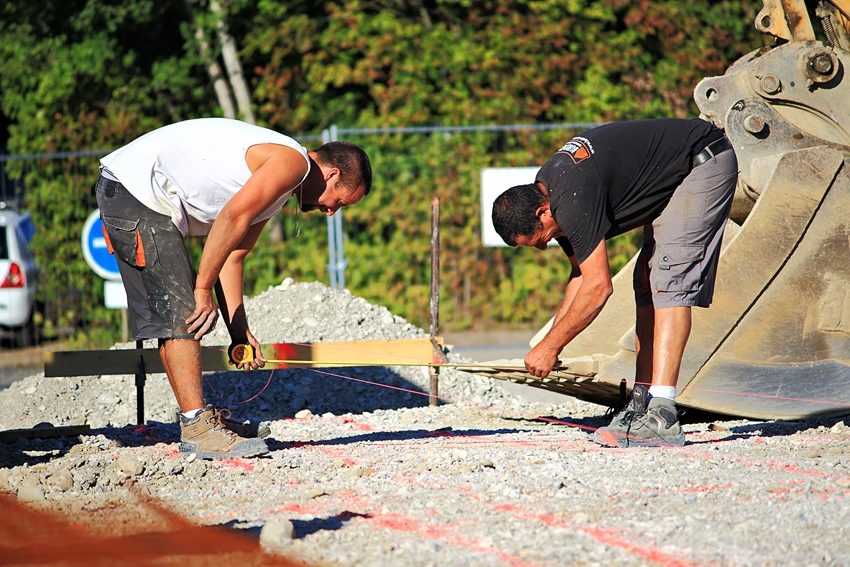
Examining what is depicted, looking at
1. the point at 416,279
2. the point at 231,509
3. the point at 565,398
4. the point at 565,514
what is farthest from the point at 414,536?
the point at 416,279

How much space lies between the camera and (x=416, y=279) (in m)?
9.32

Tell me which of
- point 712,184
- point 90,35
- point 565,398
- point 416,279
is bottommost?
point 565,398

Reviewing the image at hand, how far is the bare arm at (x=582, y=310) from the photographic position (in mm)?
3719

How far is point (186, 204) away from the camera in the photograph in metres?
3.97

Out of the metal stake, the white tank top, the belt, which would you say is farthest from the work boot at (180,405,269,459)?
the belt

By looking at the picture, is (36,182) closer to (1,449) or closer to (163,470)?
(1,449)

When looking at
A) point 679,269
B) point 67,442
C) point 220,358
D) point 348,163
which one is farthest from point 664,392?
point 67,442

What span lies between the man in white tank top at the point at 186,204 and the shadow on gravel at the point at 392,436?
48 cm

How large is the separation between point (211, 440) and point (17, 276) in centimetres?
625

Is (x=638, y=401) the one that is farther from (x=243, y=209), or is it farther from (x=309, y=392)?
(x=309, y=392)

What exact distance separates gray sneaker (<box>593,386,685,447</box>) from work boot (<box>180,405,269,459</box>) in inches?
63.0

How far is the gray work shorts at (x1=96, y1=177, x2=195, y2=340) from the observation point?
3.87 meters

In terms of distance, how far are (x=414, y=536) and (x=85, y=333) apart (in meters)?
7.38

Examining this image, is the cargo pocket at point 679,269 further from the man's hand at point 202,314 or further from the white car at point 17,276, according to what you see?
the white car at point 17,276
